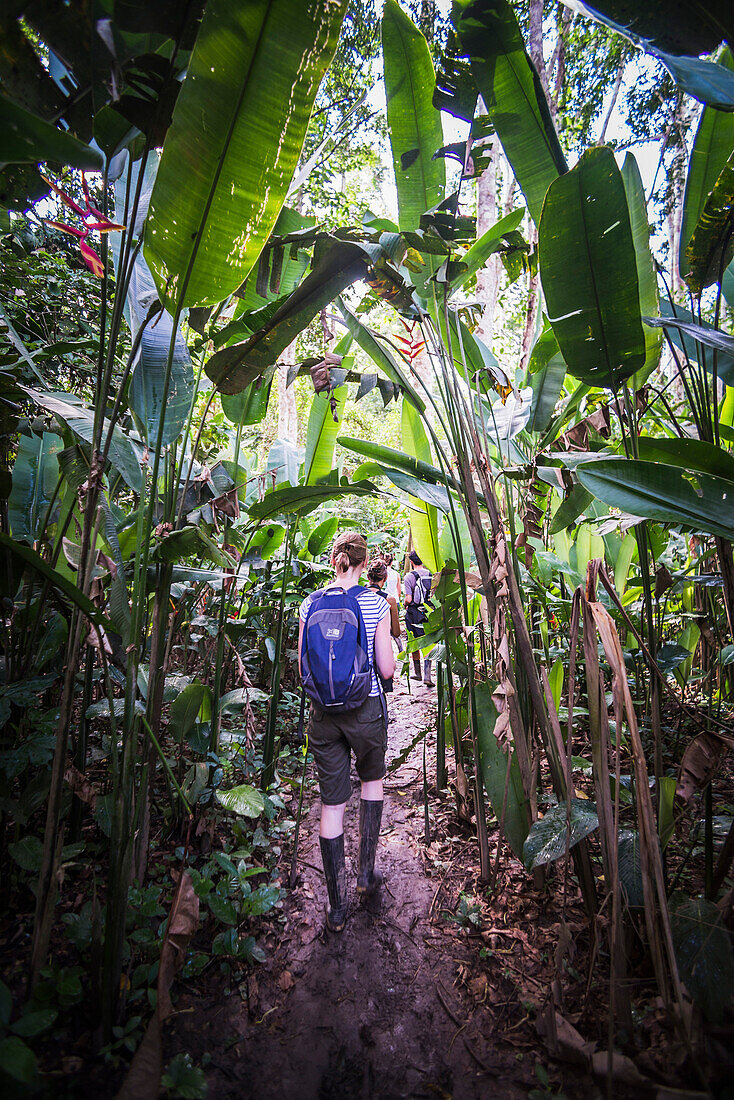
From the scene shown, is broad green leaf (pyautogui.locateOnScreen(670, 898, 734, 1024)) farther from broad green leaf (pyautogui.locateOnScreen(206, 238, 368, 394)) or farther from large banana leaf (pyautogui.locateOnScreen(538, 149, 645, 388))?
broad green leaf (pyautogui.locateOnScreen(206, 238, 368, 394))

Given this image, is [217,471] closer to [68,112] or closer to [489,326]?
[68,112]

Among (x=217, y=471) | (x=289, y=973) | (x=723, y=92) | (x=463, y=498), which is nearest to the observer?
(x=723, y=92)

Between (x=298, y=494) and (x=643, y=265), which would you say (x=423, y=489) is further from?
(x=643, y=265)

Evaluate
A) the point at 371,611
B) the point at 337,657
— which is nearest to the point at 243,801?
the point at 337,657

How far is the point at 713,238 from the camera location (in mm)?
1459

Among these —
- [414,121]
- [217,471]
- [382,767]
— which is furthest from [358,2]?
[382,767]

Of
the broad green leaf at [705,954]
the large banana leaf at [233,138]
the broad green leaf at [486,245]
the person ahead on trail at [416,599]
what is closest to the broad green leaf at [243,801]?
the broad green leaf at [705,954]

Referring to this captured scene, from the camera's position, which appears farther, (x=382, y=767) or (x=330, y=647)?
(x=382, y=767)

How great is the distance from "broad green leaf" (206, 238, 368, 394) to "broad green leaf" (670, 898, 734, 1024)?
1935 millimetres

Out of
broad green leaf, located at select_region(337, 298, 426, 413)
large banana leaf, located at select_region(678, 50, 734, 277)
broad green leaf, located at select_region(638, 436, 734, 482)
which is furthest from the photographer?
broad green leaf, located at select_region(337, 298, 426, 413)

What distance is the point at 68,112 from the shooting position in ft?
4.29

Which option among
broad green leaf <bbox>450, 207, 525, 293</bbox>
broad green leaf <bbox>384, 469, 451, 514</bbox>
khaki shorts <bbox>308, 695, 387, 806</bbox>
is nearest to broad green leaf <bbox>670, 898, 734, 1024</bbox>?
khaki shorts <bbox>308, 695, 387, 806</bbox>

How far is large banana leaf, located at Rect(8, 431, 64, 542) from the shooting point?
6.59 ft

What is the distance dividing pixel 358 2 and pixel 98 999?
11167 mm
